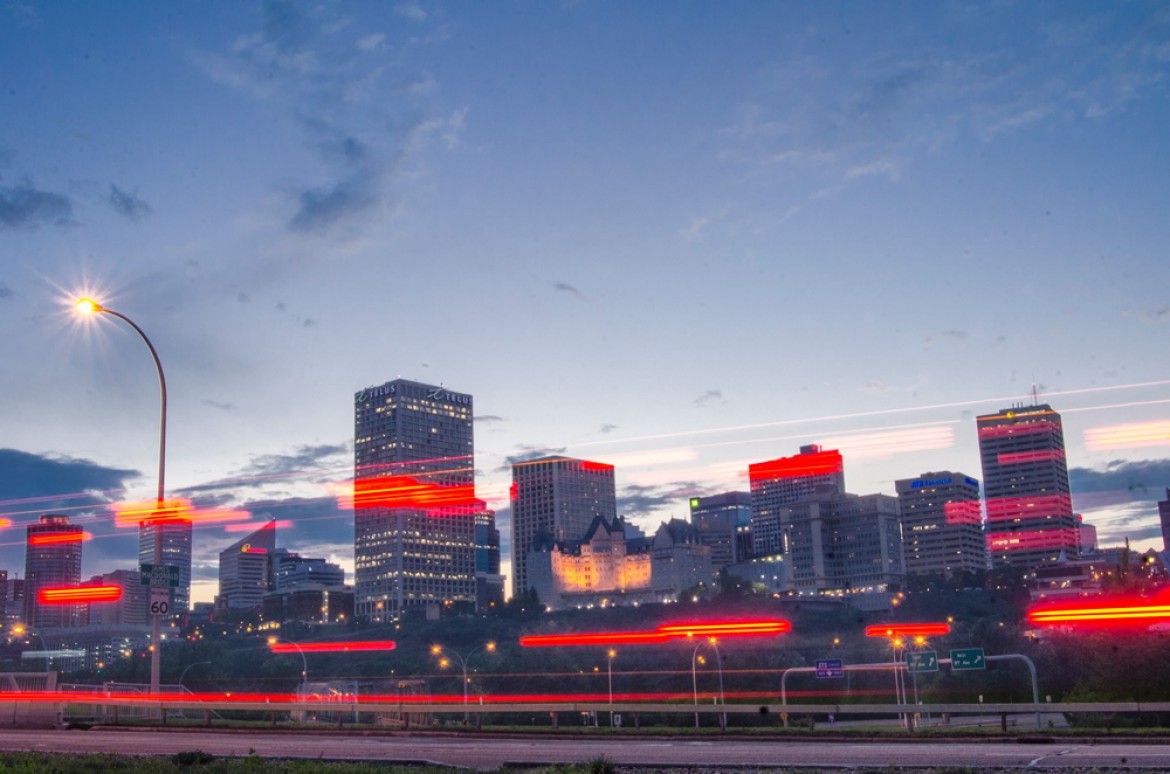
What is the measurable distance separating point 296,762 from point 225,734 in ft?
51.3

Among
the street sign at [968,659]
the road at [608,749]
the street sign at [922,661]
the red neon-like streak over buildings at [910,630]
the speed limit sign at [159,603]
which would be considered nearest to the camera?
the road at [608,749]

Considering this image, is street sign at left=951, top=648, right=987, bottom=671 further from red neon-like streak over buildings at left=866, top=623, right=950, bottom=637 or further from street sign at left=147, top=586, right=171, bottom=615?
red neon-like streak over buildings at left=866, top=623, right=950, bottom=637

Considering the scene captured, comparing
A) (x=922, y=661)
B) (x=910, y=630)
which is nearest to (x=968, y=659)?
(x=922, y=661)

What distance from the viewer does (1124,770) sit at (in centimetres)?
2245

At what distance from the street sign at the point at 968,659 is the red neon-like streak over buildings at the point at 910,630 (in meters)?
127

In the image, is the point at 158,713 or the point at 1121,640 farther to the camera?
the point at 1121,640

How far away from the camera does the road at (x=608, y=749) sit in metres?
26.1

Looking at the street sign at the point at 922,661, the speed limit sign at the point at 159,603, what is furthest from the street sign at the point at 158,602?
the street sign at the point at 922,661

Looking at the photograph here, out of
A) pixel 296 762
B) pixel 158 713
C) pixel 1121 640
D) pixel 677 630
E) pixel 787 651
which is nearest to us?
pixel 296 762

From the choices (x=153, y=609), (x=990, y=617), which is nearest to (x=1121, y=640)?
(x=153, y=609)

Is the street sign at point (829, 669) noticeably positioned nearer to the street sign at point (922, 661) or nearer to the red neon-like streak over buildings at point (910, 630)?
the street sign at point (922, 661)

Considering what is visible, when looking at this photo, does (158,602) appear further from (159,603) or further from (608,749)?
(608,749)

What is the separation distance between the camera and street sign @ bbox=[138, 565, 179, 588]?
36656 mm

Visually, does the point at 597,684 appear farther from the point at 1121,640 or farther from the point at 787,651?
the point at 1121,640
